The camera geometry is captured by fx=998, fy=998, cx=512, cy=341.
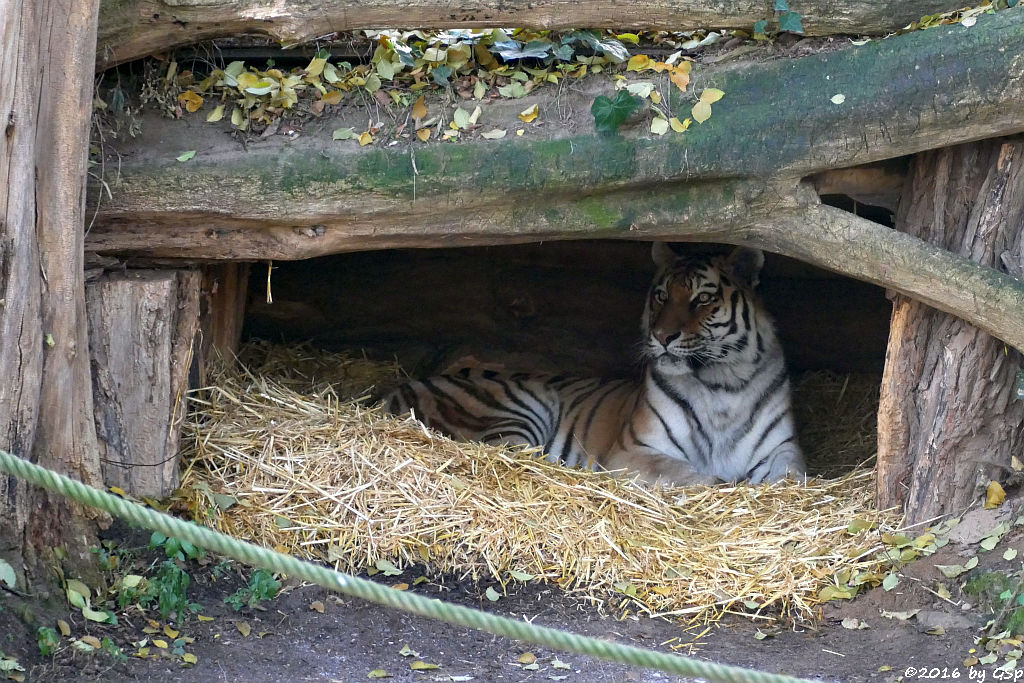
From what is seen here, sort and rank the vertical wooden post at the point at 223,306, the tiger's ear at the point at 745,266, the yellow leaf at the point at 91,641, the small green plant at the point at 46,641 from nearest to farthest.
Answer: the small green plant at the point at 46,641, the yellow leaf at the point at 91,641, the vertical wooden post at the point at 223,306, the tiger's ear at the point at 745,266

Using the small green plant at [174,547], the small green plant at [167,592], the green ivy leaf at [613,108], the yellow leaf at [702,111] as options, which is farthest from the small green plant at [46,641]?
the yellow leaf at [702,111]

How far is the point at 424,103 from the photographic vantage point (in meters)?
3.46

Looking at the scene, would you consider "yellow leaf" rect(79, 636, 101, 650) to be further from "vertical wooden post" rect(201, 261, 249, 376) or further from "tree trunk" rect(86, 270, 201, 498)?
"vertical wooden post" rect(201, 261, 249, 376)

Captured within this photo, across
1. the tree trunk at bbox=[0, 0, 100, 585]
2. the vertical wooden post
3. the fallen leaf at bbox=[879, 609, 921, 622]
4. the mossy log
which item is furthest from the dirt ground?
the vertical wooden post

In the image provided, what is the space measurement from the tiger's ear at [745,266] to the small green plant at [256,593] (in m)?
2.87

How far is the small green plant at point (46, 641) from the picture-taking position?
2697 mm

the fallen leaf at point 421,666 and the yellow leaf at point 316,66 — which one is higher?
the yellow leaf at point 316,66

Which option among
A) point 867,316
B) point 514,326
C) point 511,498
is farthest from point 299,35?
point 867,316

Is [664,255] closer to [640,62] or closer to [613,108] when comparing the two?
[640,62]

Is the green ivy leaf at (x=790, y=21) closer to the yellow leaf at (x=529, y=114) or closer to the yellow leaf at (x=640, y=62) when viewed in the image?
the yellow leaf at (x=640, y=62)

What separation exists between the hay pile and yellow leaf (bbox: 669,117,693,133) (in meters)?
1.52

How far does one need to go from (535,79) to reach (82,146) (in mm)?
1500

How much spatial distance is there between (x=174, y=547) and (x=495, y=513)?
120 cm

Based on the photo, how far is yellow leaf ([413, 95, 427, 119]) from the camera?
343 centimetres
